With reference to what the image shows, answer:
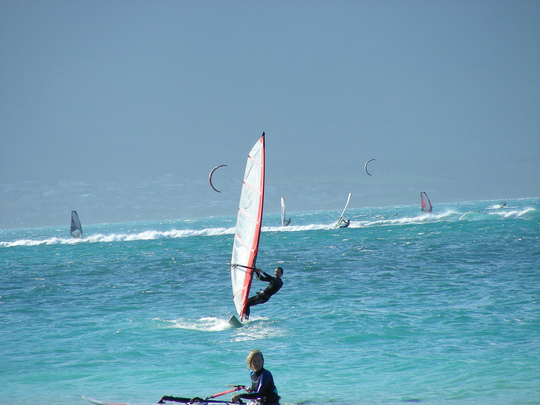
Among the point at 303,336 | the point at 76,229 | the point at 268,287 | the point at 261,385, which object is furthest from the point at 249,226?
the point at 76,229

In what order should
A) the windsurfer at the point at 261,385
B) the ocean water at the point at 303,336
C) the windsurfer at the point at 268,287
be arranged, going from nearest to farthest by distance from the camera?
the windsurfer at the point at 261,385 → the ocean water at the point at 303,336 → the windsurfer at the point at 268,287

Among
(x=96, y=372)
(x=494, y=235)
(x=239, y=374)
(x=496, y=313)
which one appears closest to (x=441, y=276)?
(x=496, y=313)

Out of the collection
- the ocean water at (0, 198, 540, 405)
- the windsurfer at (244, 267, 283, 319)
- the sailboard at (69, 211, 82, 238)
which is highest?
the sailboard at (69, 211, 82, 238)

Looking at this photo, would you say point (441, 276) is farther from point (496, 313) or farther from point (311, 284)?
point (496, 313)

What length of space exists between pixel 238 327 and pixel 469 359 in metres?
5.84

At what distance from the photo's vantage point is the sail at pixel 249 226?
12555mm

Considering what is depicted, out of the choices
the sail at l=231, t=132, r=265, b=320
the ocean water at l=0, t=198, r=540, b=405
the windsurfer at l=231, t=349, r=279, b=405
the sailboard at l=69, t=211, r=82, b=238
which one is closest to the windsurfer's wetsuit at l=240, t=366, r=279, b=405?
the windsurfer at l=231, t=349, r=279, b=405

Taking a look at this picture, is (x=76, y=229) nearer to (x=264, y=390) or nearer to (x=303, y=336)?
(x=303, y=336)

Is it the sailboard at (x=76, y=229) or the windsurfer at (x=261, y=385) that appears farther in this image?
the sailboard at (x=76, y=229)

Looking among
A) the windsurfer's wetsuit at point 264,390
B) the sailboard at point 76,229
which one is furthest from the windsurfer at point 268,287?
the sailboard at point 76,229

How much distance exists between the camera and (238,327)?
1439cm

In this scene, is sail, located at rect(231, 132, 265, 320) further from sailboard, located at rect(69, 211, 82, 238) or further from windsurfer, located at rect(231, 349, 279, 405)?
sailboard, located at rect(69, 211, 82, 238)

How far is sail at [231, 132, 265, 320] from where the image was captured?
1255 centimetres

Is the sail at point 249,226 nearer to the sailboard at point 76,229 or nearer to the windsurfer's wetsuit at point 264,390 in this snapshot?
the windsurfer's wetsuit at point 264,390
